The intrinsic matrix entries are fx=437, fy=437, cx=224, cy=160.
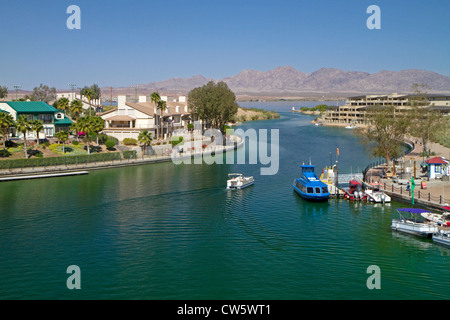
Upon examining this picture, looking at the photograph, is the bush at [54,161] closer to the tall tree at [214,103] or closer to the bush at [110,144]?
the bush at [110,144]

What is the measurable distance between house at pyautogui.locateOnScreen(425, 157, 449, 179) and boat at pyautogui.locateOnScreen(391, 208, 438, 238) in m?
16.0

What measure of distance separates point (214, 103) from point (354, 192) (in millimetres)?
57857

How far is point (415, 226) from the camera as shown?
129 ft

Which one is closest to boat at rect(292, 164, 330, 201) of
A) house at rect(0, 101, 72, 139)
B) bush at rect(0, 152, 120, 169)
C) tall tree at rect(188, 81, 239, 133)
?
bush at rect(0, 152, 120, 169)

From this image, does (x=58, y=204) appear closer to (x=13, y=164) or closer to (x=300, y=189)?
(x=13, y=164)

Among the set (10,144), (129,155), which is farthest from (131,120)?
(10,144)

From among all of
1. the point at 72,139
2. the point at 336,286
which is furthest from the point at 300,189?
the point at 72,139

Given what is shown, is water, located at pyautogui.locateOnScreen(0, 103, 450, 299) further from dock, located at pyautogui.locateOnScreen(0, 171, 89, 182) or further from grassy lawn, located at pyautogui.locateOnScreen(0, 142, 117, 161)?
grassy lawn, located at pyautogui.locateOnScreen(0, 142, 117, 161)

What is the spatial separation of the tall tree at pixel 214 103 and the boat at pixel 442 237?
73.1 m

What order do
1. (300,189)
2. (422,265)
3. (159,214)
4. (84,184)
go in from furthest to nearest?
(84,184) < (300,189) < (159,214) < (422,265)

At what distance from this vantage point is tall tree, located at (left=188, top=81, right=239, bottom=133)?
348 ft

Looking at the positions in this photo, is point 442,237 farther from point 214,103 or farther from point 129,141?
point 214,103
